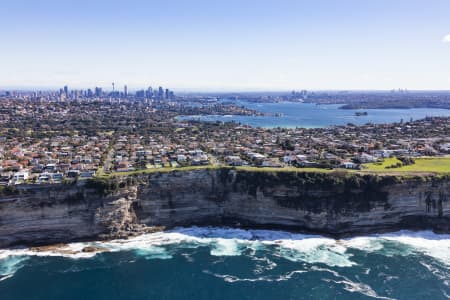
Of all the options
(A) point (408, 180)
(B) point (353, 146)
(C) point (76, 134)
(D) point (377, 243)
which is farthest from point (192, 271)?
(C) point (76, 134)

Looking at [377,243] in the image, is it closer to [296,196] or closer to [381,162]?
[296,196]

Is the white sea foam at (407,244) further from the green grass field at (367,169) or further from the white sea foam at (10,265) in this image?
the white sea foam at (10,265)

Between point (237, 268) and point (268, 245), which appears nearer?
point (237, 268)

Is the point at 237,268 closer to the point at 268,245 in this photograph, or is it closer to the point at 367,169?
the point at 268,245

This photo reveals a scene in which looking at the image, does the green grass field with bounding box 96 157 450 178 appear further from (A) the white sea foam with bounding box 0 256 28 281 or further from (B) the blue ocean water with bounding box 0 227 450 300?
(A) the white sea foam with bounding box 0 256 28 281

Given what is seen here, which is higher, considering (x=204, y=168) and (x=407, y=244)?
(x=204, y=168)

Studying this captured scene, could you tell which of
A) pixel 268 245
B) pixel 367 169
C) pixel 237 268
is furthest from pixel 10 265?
pixel 367 169

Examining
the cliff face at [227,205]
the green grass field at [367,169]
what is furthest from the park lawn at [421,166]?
the cliff face at [227,205]
